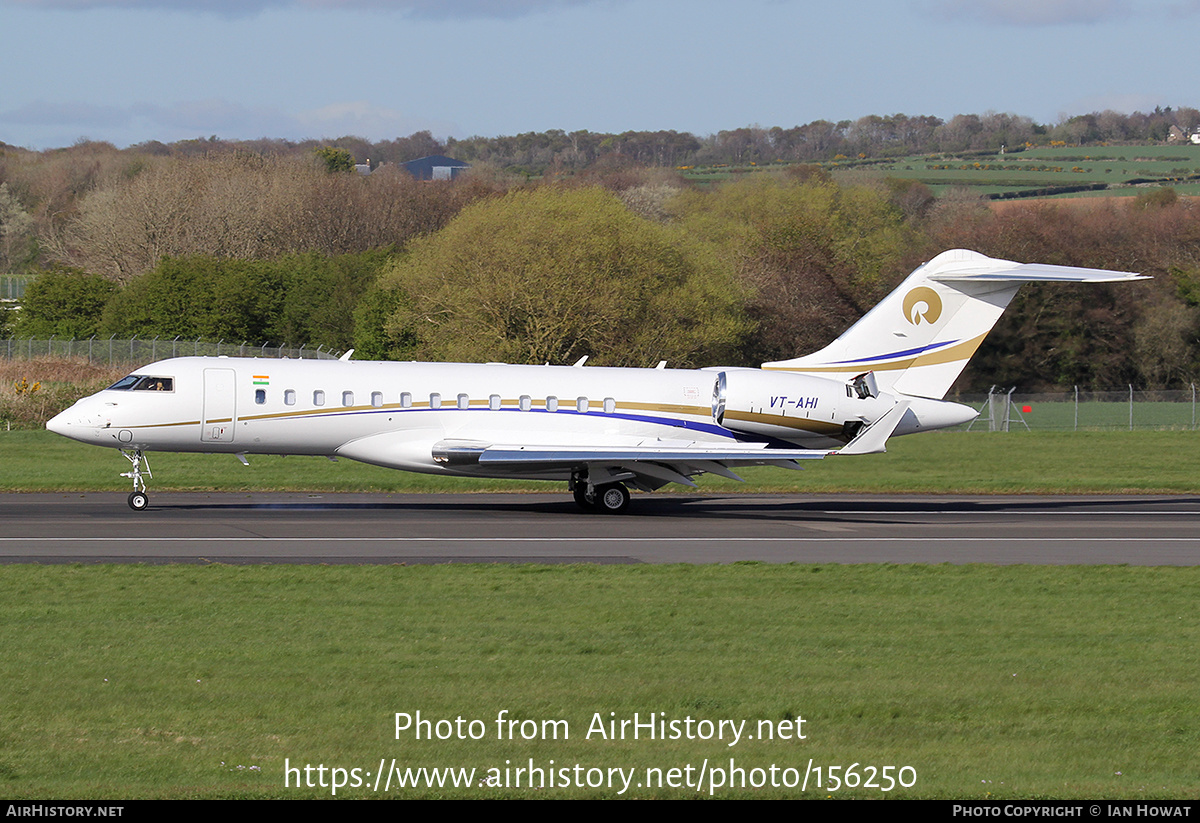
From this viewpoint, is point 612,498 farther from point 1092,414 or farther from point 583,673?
point 1092,414

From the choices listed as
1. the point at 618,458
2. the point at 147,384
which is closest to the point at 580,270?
the point at 618,458

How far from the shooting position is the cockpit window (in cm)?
2544

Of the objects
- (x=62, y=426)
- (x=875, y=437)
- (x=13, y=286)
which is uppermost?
(x=13, y=286)

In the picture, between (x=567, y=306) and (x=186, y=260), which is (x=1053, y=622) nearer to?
(x=567, y=306)

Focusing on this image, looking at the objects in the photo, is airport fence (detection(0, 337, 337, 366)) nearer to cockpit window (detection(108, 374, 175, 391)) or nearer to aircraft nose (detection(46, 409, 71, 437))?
cockpit window (detection(108, 374, 175, 391))

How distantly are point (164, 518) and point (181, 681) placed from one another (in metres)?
13.7

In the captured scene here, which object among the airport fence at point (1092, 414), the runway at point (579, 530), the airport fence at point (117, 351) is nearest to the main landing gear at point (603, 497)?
the runway at point (579, 530)

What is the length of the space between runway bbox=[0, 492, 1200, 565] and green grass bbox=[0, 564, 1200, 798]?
7.62 feet

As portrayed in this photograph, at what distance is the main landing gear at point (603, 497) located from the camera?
1049 inches

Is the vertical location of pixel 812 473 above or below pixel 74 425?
below

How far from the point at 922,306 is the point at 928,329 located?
0.52 m

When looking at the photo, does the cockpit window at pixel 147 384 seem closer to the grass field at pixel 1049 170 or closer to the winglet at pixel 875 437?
the winglet at pixel 875 437

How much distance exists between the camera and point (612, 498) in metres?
26.7

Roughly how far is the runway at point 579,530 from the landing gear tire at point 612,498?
1.82 feet
